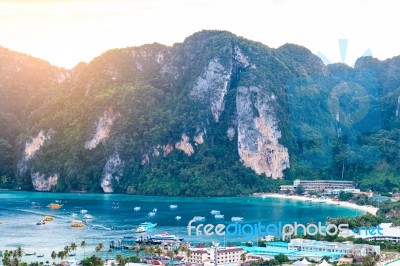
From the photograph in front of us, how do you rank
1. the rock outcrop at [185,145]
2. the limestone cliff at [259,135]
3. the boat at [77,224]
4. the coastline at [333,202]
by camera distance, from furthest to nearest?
the rock outcrop at [185,145] → the limestone cliff at [259,135] → the coastline at [333,202] → the boat at [77,224]

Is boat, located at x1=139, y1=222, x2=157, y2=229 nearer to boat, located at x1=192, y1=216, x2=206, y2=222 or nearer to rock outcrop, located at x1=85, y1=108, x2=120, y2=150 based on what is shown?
boat, located at x1=192, y1=216, x2=206, y2=222

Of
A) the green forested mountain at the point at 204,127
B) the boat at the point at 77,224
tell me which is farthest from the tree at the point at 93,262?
the green forested mountain at the point at 204,127

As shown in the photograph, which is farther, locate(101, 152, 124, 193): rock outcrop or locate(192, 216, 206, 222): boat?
locate(101, 152, 124, 193): rock outcrop

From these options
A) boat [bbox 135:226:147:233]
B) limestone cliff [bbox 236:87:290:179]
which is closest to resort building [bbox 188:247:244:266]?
boat [bbox 135:226:147:233]

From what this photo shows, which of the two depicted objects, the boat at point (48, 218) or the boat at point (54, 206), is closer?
the boat at point (48, 218)

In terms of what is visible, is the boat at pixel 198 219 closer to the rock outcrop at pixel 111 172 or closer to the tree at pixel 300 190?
the tree at pixel 300 190

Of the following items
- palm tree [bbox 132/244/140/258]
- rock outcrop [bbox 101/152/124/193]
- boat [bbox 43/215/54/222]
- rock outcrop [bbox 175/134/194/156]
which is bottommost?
palm tree [bbox 132/244/140/258]

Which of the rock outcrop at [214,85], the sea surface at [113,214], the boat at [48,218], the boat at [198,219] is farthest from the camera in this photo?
the rock outcrop at [214,85]
